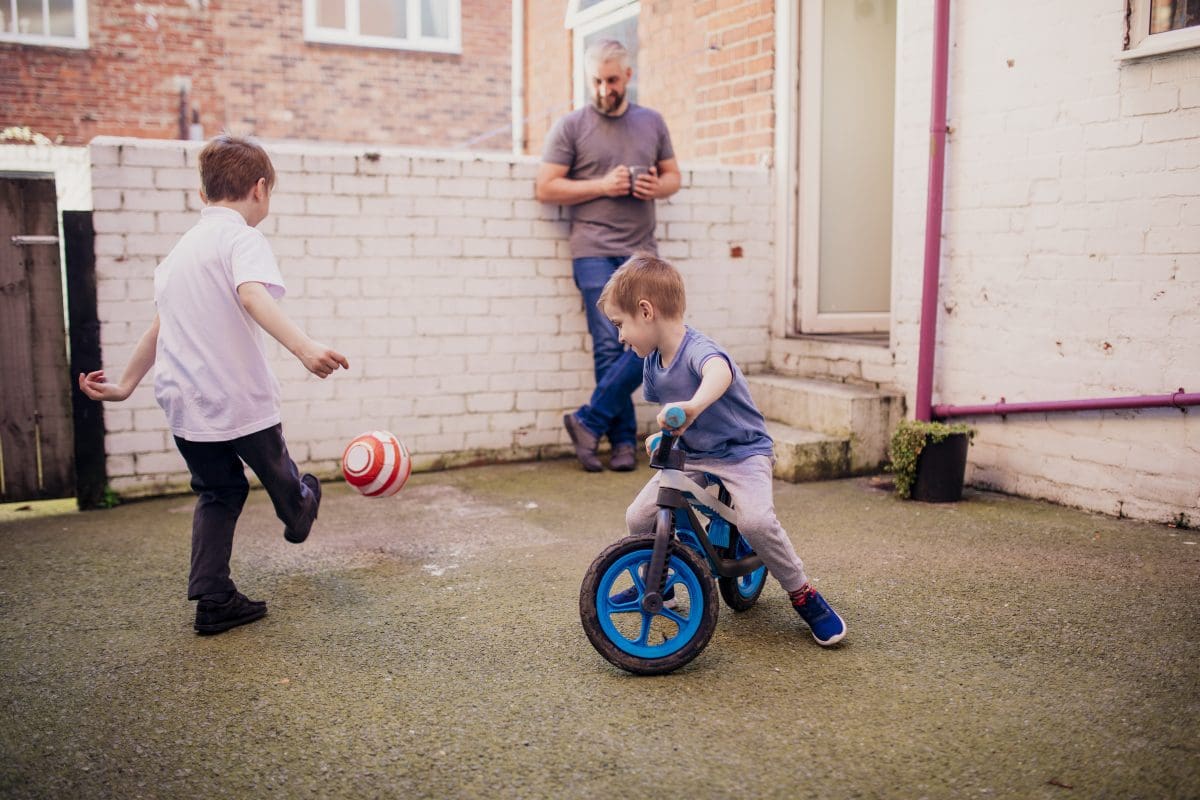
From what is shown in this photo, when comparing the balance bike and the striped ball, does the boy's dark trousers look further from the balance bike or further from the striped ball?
the balance bike

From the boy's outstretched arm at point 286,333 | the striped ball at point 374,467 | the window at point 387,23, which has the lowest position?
the striped ball at point 374,467

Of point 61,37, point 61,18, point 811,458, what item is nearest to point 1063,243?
point 811,458

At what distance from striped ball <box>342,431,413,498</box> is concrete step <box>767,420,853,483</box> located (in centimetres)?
268

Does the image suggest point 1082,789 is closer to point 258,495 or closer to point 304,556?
point 304,556

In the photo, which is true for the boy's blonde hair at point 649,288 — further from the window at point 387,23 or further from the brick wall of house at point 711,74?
the window at point 387,23

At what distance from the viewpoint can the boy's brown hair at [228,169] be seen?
3.68 metres

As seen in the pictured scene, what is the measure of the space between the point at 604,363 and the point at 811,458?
1370 mm

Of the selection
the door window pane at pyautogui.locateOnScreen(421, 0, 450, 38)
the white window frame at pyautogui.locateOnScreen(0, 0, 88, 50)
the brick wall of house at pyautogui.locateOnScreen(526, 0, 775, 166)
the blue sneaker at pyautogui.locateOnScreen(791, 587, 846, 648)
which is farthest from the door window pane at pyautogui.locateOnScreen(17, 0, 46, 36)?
the blue sneaker at pyautogui.locateOnScreen(791, 587, 846, 648)

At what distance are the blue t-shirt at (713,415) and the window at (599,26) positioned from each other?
19.6 feet

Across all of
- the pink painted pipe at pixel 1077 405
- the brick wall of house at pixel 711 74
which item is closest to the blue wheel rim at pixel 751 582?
the pink painted pipe at pixel 1077 405

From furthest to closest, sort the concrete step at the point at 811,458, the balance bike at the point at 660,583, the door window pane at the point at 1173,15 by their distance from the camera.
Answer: the concrete step at the point at 811,458
the door window pane at the point at 1173,15
the balance bike at the point at 660,583

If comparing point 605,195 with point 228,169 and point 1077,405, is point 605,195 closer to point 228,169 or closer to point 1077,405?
point 1077,405

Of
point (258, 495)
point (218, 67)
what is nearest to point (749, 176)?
point (258, 495)

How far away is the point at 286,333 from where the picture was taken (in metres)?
3.41
